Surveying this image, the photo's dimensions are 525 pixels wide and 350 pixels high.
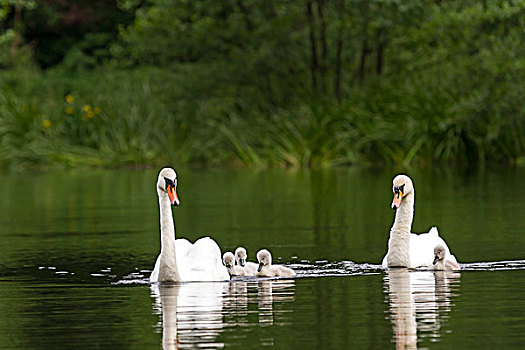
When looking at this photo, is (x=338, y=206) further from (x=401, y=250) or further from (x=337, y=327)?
(x=337, y=327)

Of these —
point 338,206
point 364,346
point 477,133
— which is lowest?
point 364,346

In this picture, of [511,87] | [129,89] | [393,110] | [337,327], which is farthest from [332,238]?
[129,89]

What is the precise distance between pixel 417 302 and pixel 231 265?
3.10 meters

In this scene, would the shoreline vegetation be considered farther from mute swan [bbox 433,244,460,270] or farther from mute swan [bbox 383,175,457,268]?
mute swan [bbox 433,244,460,270]

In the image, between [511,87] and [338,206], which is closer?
[338,206]

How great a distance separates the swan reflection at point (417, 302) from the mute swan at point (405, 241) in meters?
0.21

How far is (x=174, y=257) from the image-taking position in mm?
12742

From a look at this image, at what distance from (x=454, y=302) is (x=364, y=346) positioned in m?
2.22

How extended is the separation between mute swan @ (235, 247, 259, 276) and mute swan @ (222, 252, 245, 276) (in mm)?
41

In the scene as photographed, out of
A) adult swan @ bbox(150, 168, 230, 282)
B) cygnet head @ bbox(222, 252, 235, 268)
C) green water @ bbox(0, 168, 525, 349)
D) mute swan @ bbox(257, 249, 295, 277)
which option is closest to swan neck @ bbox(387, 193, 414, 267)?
green water @ bbox(0, 168, 525, 349)

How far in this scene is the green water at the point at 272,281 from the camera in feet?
31.4

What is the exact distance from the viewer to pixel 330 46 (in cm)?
3603

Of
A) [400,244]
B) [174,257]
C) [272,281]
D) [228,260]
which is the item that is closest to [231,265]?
[228,260]

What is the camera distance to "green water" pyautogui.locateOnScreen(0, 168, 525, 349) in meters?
9.58
